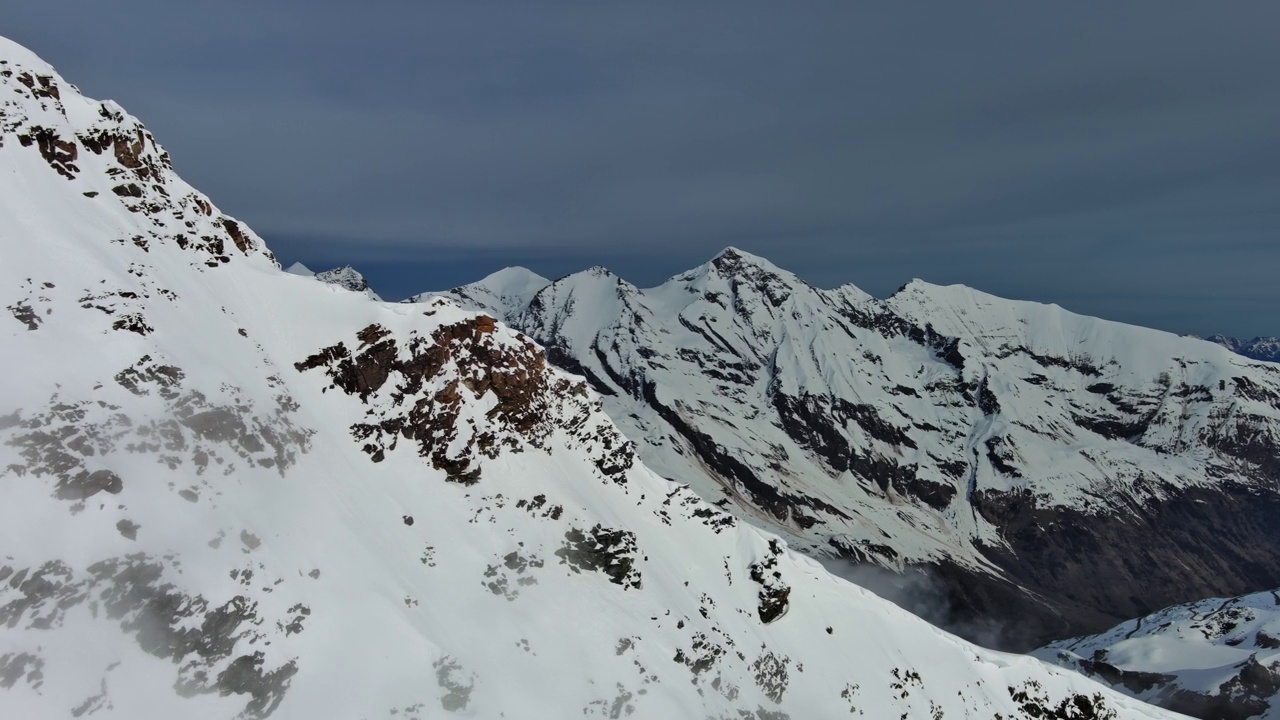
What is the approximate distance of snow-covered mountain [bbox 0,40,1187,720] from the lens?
126ft

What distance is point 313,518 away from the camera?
51750 mm

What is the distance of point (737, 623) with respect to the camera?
7362cm

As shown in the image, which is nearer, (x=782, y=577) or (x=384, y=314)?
(x=384, y=314)

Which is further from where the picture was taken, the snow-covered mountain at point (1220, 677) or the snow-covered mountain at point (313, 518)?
the snow-covered mountain at point (1220, 677)

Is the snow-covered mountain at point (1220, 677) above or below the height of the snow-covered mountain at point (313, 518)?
below

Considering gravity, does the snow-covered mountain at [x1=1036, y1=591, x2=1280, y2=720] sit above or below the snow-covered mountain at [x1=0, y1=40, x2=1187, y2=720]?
below

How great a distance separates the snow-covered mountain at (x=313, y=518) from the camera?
38438mm

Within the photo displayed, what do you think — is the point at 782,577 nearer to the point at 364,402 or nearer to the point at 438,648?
the point at 438,648

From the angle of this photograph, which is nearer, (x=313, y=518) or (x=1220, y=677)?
(x=313, y=518)

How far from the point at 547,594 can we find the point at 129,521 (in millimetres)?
32891

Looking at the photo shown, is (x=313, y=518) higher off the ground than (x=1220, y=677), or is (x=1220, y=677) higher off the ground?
(x=313, y=518)

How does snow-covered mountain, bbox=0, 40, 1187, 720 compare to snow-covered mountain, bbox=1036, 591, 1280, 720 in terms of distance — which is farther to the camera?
snow-covered mountain, bbox=1036, 591, 1280, 720

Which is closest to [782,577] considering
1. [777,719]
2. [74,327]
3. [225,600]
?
[777,719]

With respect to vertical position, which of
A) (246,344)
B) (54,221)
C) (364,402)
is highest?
(54,221)
